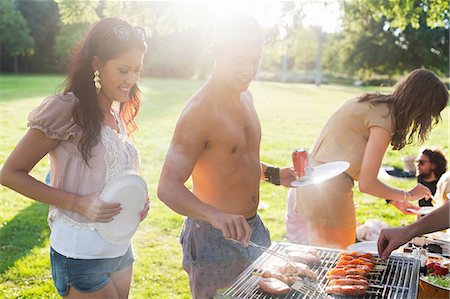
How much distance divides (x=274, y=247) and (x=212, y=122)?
840 mm

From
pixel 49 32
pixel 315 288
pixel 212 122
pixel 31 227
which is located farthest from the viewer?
pixel 49 32

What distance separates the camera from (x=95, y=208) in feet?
7.71

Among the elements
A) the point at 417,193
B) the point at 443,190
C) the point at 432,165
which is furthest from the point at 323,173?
the point at 432,165

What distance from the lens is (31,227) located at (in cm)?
638

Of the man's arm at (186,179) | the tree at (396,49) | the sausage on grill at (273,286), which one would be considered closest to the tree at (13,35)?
the tree at (396,49)

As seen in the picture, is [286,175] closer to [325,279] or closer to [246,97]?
[246,97]

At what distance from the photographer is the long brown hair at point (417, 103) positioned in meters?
3.43

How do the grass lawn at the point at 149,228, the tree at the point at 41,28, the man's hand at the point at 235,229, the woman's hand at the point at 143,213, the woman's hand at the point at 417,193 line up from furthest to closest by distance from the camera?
the tree at the point at 41,28
the grass lawn at the point at 149,228
the woman's hand at the point at 417,193
the woman's hand at the point at 143,213
the man's hand at the point at 235,229

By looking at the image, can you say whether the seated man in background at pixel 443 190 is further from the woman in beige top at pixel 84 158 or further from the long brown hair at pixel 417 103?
the woman in beige top at pixel 84 158

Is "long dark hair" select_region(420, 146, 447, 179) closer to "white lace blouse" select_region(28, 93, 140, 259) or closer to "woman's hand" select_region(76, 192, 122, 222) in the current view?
"white lace blouse" select_region(28, 93, 140, 259)

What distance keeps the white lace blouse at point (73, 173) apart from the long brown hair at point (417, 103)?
198 centimetres

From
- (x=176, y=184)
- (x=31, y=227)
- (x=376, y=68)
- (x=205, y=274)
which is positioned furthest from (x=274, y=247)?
(x=376, y=68)

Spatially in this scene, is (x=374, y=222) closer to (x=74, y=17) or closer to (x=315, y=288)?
(x=315, y=288)

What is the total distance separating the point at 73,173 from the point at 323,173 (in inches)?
56.3
